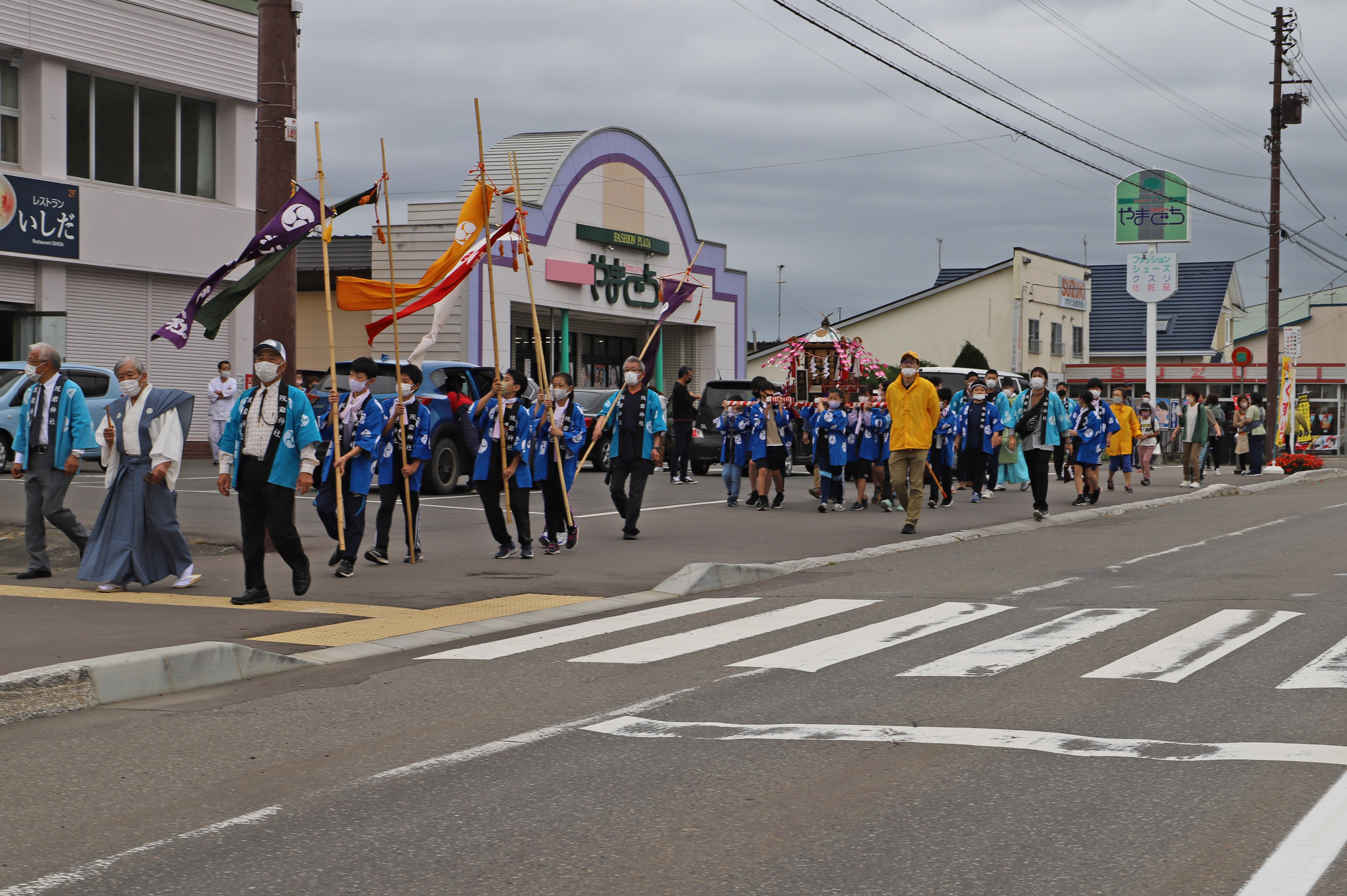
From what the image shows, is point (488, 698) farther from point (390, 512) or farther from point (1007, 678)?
point (390, 512)

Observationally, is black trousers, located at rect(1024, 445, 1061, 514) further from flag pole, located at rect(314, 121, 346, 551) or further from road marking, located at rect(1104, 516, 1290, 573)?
flag pole, located at rect(314, 121, 346, 551)

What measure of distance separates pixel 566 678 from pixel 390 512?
5.24 meters

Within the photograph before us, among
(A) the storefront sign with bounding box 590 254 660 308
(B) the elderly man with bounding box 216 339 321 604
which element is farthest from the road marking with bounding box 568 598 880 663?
(A) the storefront sign with bounding box 590 254 660 308

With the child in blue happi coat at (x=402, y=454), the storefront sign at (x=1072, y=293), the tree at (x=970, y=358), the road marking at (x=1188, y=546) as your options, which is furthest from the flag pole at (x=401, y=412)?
the storefront sign at (x=1072, y=293)

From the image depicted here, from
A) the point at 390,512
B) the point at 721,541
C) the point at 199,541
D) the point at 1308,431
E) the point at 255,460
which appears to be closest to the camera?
the point at 255,460

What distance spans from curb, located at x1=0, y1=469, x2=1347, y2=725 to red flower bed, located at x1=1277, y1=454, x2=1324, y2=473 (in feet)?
79.9

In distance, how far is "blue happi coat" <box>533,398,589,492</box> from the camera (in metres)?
13.1

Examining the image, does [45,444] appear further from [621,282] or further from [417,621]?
[621,282]

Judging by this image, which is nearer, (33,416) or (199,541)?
(33,416)

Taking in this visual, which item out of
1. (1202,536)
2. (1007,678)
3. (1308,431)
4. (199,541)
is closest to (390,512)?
(199,541)

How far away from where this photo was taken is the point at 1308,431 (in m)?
50.2

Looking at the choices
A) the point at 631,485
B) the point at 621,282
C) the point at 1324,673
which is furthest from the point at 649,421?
the point at 621,282

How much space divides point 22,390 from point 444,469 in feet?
19.7

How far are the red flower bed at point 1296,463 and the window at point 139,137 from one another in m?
24.3
